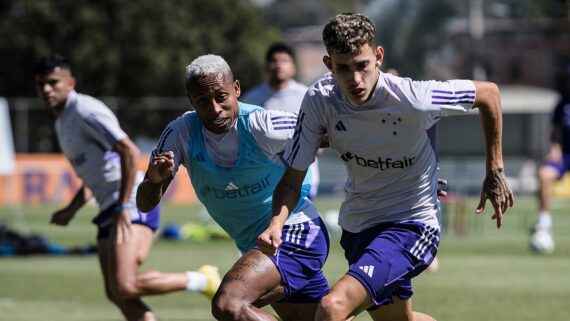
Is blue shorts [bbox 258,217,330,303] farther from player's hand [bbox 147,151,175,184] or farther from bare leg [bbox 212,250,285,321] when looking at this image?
player's hand [bbox 147,151,175,184]

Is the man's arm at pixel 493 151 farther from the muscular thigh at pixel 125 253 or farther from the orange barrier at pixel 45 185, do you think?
the orange barrier at pixel 45 185

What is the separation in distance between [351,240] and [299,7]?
386ft

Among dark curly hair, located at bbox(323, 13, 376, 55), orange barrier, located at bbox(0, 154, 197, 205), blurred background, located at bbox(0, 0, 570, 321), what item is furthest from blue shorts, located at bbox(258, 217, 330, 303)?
orange barrier, located at bbox(0, 154, 197, 205)

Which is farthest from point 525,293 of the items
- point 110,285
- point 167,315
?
point 110,285

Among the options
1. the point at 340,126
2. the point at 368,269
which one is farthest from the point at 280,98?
the point at 368,269

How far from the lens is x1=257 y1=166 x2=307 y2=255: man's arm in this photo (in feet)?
20.8

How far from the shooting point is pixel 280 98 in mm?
12102

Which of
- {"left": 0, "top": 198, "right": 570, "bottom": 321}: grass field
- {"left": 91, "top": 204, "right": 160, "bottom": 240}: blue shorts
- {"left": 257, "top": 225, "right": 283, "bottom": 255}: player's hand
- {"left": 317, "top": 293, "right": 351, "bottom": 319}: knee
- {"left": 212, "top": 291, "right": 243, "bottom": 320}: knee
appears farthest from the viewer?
{"left": 0, "top": 198, "right": 570, "bottom": 321}: grass field

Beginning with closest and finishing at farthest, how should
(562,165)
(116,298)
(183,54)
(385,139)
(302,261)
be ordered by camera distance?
(385,139) < (302,261) < (116,298) < (562,165) < (183,54)

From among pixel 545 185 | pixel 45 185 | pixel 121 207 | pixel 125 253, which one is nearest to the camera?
pixel 121 207

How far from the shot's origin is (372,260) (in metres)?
6.51

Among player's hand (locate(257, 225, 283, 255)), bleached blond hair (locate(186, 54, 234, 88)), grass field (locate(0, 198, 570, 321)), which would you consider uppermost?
bleached blond hair (locate(186, 54, 234, 88))

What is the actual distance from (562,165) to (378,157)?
11.1 metres

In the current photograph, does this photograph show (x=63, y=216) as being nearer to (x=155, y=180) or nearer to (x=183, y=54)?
(x=155, y=180)
